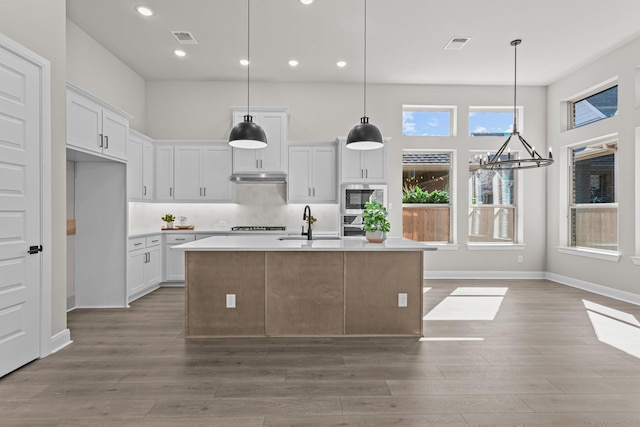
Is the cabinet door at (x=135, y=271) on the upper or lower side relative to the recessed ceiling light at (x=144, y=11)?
lower

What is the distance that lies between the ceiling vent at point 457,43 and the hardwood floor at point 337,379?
357 centimetres

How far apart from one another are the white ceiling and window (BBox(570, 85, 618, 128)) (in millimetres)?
552

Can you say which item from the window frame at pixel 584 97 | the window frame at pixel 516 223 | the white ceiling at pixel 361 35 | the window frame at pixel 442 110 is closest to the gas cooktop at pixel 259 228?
the white ceiling at pixel 361 35

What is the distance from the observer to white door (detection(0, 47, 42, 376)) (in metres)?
2.53

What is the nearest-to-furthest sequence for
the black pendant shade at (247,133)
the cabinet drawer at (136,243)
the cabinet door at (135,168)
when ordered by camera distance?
the black pendant shade at (247,133)
the cabinet drawer at (136,243)
the cabinet door at (135,168)

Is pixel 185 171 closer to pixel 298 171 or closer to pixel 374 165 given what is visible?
pixel 298 171

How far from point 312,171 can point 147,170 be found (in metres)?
2.59

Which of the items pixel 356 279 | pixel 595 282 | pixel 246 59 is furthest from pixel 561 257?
pixel 246 59

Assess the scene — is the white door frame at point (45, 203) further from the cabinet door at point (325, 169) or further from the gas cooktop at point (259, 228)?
the cabinet door at point (325, 169)

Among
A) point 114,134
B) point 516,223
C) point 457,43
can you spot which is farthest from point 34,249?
point 516,223

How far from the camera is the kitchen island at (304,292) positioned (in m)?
3.36

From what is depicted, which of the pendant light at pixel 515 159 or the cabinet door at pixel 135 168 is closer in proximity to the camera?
the pendant light at pixel 515 159

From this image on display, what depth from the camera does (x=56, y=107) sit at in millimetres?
3086

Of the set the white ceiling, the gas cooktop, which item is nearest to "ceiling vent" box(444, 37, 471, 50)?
the white ceiling
